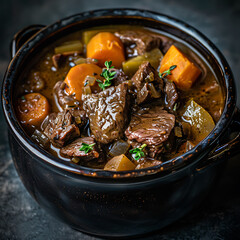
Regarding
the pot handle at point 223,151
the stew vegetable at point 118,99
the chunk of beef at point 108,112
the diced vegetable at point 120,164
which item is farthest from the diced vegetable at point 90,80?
the pot handle at point 223,151

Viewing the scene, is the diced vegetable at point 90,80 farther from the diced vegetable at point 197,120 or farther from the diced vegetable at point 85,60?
the diced vegetable at point 197,120

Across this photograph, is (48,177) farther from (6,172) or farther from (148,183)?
(6,172)

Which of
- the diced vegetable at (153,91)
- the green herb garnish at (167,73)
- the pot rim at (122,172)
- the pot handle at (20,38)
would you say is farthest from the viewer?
the pot handle at (20,38)

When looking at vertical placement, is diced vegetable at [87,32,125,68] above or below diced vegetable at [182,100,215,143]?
above

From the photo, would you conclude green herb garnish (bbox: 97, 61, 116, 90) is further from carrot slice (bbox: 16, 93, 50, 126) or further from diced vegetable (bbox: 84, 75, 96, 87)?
carrot slice (bbox: 16, 93, 50, 126)

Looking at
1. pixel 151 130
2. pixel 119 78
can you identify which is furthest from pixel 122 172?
pixel 119 78

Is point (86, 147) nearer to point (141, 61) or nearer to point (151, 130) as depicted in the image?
point (151, 130)

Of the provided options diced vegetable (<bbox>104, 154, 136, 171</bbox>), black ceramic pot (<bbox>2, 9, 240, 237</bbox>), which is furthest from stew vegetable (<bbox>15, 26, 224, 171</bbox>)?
black ceramic pot (<bbox>2, 9, 240, 237</bbox>)
